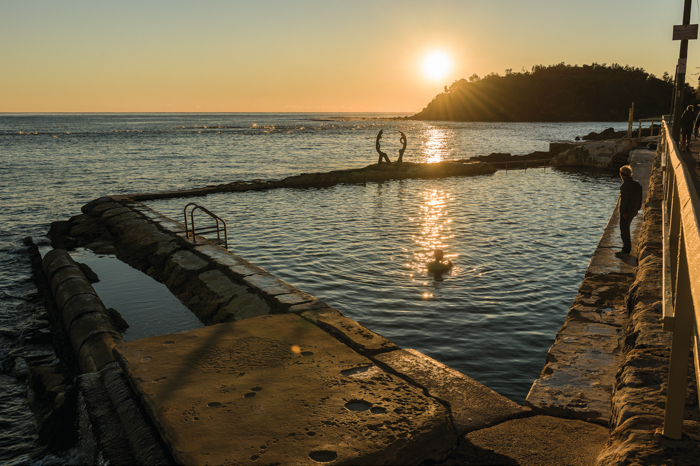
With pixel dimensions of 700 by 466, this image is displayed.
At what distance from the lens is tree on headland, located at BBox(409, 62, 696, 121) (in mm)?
153500

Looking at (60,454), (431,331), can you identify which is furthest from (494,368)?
(60,454)

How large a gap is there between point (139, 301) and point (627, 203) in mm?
9943

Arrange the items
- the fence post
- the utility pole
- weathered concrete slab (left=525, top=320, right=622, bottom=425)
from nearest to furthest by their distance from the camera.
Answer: the fence post
weathered concrete slab (left=525, top=320, right=622, bottom=425)
the utility pole

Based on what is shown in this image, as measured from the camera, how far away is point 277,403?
3.51 meters

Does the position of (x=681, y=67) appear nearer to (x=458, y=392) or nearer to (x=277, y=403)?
(x=458, y=392)

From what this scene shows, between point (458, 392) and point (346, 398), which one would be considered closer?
point (346, 398)

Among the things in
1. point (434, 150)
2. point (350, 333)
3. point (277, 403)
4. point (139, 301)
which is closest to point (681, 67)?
point (350, 333)

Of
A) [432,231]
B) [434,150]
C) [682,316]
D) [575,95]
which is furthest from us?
[575,95]

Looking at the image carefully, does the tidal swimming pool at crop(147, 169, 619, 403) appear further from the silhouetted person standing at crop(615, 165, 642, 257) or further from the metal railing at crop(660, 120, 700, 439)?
the metal railing at crop(660, 120, 700, 439)

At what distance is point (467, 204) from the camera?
62.9 feet

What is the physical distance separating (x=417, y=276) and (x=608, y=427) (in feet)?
20.7

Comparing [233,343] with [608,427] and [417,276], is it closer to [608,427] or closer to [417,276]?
[608,427]

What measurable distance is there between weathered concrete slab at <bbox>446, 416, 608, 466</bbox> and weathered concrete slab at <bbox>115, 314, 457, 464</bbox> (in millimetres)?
215

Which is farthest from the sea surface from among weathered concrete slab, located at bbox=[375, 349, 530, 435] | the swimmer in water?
weathered concrete slab, located at bbox=[375, 349, 530, 435]
